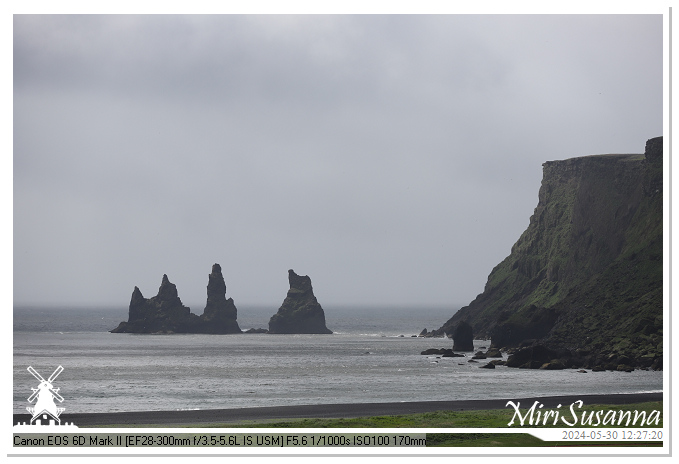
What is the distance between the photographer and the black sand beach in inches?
1607

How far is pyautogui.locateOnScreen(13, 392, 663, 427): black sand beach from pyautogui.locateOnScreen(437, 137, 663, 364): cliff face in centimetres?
3851

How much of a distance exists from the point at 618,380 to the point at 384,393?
1033 inches

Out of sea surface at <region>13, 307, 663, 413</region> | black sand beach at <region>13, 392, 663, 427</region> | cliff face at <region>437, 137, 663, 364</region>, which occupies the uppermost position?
cliff face at <region>437, 137, 663, 364</region>

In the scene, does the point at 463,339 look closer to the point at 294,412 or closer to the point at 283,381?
the point at 283,381

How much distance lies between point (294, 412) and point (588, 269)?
12426cm

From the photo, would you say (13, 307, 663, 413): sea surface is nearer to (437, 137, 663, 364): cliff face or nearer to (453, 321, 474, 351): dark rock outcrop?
(453, 321, 474, 351): dark rock outcrop

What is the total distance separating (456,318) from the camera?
195 m

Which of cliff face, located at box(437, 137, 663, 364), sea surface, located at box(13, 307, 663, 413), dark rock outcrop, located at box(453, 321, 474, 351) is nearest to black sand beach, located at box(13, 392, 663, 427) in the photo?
sea surface, located at box(13, 307, 663, 413)

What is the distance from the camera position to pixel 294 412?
45.2 metres
